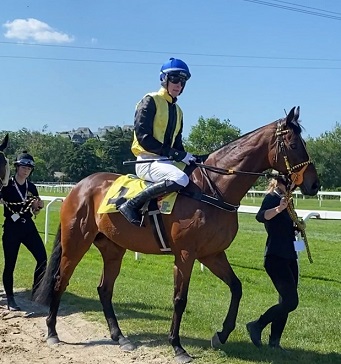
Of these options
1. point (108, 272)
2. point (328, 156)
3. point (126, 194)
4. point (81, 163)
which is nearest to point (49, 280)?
point (108, 272)

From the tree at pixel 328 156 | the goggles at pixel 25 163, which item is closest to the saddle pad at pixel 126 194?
the goggles at pixel 25 163

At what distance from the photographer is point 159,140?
223 inches

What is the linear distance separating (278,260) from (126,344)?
1.79 m

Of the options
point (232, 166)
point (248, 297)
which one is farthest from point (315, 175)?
point (248, 297)

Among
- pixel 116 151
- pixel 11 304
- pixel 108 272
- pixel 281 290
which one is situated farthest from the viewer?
pixel 116 151

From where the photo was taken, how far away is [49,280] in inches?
264

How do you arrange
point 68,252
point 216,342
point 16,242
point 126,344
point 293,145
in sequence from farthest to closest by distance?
point 16,242 → point 68,252 → point 126,344 → point 216,342 → point 293,145

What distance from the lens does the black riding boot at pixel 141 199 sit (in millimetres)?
5414

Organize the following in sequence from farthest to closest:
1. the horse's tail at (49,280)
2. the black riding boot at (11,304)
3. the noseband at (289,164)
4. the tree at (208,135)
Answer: the tree at (208,135) → the black riding boot at (11,304) → the horse's tail at (49,280) → the noseband at (289,164)

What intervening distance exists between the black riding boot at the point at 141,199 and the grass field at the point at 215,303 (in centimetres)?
137

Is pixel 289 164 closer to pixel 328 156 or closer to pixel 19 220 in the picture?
pixel 19 220

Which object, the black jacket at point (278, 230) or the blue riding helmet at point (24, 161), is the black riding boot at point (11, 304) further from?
the black jacket at point (278, 230)

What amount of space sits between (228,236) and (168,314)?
2.31 metres

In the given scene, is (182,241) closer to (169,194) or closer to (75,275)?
(169,194)
